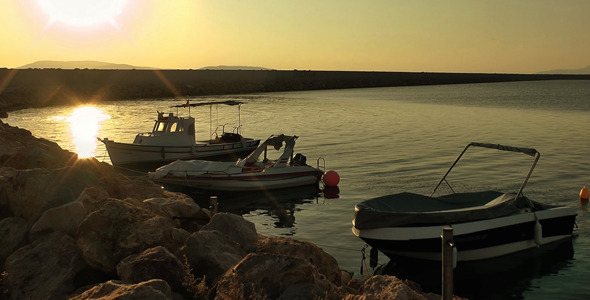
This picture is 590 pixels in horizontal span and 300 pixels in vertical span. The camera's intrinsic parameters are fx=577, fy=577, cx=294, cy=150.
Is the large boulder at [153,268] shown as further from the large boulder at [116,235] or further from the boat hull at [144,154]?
the boat hull at [144,154]

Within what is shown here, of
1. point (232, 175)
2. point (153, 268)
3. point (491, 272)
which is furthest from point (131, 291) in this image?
point (232, 175)

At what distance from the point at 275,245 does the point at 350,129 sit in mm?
44025

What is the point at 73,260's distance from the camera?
915cm

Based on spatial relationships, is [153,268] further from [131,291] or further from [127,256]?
[131,291]

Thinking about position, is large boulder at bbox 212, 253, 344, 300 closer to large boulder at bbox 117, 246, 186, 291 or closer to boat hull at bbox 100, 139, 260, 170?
large boulder at bbox 117, 246, 186, 291

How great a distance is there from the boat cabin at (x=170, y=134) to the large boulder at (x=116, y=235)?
78.8 ft

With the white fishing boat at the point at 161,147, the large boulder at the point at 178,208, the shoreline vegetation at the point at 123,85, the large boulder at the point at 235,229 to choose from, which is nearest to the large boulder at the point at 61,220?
the large boulder at the point at 235,229

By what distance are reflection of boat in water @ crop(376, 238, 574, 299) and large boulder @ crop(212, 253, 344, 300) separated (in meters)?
7.31

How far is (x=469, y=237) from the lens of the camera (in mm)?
15188

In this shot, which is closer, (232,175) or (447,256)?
(447,256)

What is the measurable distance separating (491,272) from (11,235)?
1170 cm

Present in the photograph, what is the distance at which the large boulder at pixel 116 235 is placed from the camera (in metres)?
9.02

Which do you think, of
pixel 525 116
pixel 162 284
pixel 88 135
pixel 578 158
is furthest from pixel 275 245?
pixel 525 116

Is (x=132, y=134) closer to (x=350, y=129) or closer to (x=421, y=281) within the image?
(x=350, y=129)
